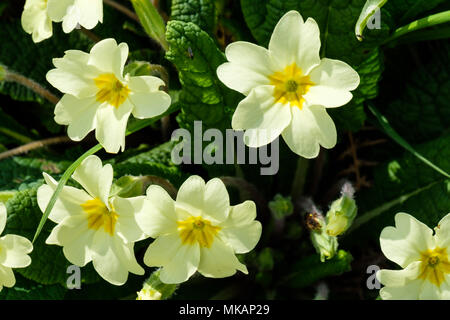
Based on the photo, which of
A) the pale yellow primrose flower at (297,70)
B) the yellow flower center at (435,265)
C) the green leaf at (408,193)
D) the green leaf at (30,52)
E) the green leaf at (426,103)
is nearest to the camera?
the pale yellow primrose flower at (297,70)

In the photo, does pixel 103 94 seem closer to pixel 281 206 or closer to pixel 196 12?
pixel 196 12

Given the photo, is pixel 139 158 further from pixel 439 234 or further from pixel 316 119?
pixel 439 234

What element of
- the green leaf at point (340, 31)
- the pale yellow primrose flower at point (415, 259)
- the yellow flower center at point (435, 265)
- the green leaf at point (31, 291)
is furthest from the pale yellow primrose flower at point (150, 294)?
the green leaf at point (340, 31)

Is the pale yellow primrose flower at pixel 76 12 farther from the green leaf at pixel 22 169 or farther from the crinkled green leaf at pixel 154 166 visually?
the green leaf at pixel 22 169

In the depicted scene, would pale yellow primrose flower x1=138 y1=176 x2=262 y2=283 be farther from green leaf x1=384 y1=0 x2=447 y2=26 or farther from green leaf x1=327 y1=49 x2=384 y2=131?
green leaf x1=384 y1=0 x2=447 y2=26

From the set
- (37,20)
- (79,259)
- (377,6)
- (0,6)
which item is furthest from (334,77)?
(0,6)

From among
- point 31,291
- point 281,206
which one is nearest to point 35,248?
point 31,291
